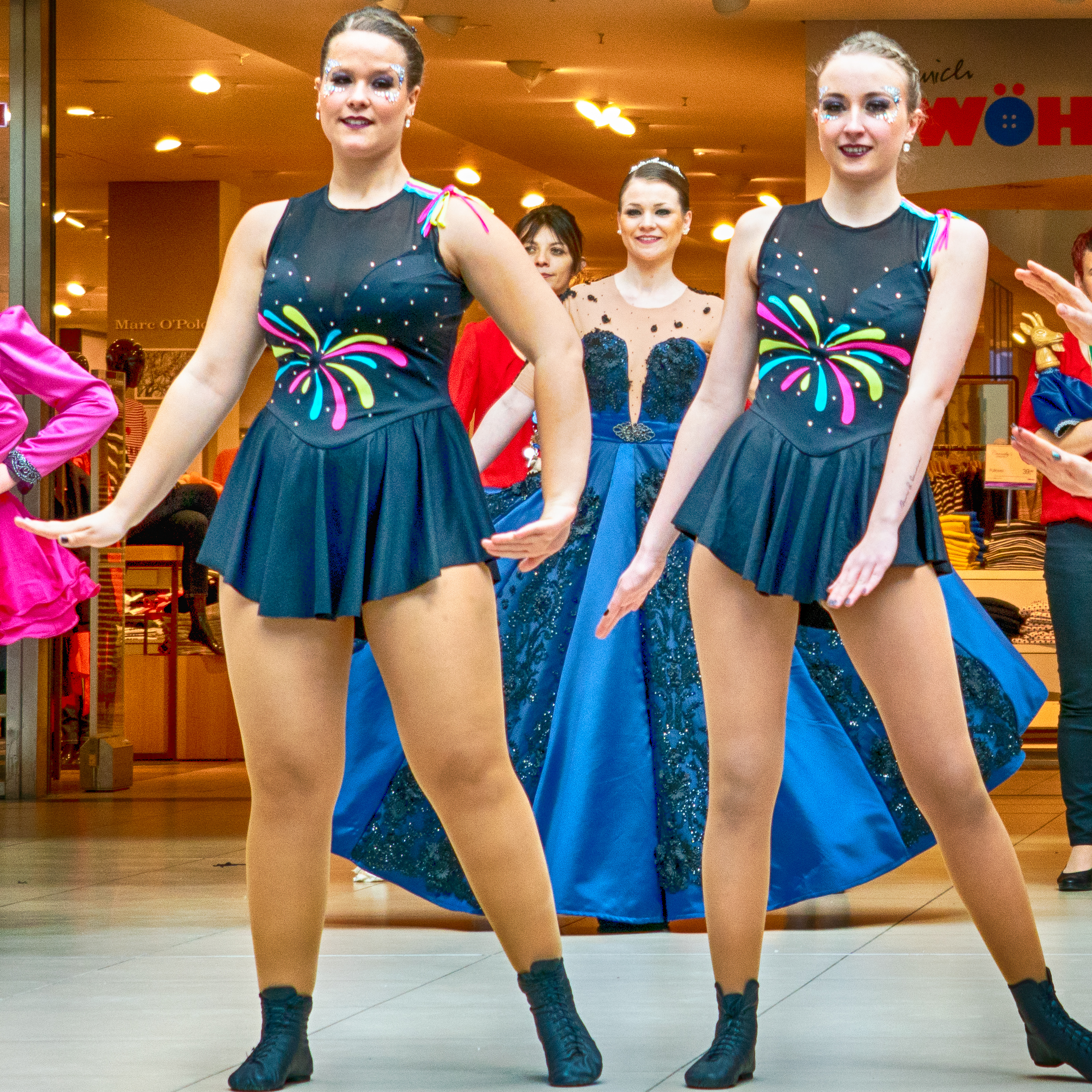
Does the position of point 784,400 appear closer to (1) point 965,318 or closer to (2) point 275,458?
(1) point 965,318

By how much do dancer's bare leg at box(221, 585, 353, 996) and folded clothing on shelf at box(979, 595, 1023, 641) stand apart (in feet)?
17.2

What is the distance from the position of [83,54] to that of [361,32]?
7.15m

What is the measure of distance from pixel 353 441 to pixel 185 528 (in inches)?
262

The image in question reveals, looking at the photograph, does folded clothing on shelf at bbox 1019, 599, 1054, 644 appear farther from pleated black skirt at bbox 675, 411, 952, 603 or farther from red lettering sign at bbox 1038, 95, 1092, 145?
pleated black skirt at bbox 675, 411, 952, 603

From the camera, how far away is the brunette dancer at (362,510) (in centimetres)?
251

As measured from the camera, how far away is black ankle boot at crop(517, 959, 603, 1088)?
255cm

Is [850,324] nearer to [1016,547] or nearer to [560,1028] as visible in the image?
Answer: [560,1028]

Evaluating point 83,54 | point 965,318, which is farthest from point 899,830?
point 83,54

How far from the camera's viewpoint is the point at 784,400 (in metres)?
2.60

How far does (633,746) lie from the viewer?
3.98 m

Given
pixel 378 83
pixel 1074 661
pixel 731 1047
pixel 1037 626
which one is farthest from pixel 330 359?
pixel 1037 626

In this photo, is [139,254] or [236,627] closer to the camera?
[236,627]

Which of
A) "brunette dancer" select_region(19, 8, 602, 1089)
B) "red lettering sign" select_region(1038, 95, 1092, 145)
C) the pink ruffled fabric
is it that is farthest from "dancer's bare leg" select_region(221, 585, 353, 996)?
"red lettering sign" select_region(1038, 95, 1092, 145)

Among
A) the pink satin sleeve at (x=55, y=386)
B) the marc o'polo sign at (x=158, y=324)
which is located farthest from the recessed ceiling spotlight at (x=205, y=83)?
the pink satin sleeve at (x=55, y=386)
